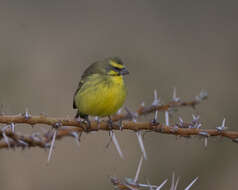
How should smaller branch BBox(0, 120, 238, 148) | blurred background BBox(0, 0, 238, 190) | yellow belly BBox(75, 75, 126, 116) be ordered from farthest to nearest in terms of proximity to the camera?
blurred background BBox(0, 0, 238, 190) < yellow belly BBox(75, 75, 126, 116) < smaller branch BBox(0, 120, 238, 148)

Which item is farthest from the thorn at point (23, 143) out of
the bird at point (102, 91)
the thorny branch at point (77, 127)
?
the bird at point (102, 91)

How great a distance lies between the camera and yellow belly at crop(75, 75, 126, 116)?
467 centimetres

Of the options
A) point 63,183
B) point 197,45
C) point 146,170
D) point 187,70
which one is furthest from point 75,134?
point 197,45

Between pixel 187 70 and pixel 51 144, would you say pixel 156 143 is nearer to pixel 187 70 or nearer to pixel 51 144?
pixel 187 70

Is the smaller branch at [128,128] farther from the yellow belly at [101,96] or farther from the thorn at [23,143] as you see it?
the yellow belly at [101,96]

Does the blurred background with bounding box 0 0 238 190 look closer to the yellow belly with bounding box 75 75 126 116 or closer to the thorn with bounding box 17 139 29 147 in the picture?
the yellow belly with bounding box 75 75 126 116

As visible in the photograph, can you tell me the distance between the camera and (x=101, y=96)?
474 centimetres

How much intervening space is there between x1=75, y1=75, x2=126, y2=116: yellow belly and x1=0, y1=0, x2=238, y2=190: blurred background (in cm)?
129

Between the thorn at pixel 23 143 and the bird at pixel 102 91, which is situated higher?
the bird at pixel 102 91

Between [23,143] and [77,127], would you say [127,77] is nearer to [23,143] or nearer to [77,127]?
[77,127]

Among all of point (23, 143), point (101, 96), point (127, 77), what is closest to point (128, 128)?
point (23, 143)

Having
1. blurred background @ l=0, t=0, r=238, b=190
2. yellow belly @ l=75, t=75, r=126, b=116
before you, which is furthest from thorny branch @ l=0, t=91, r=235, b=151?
blurred background @ l=0, t=0, r=238, b=190

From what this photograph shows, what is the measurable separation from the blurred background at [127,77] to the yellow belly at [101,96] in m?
1.29

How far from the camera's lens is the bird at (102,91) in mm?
4677
